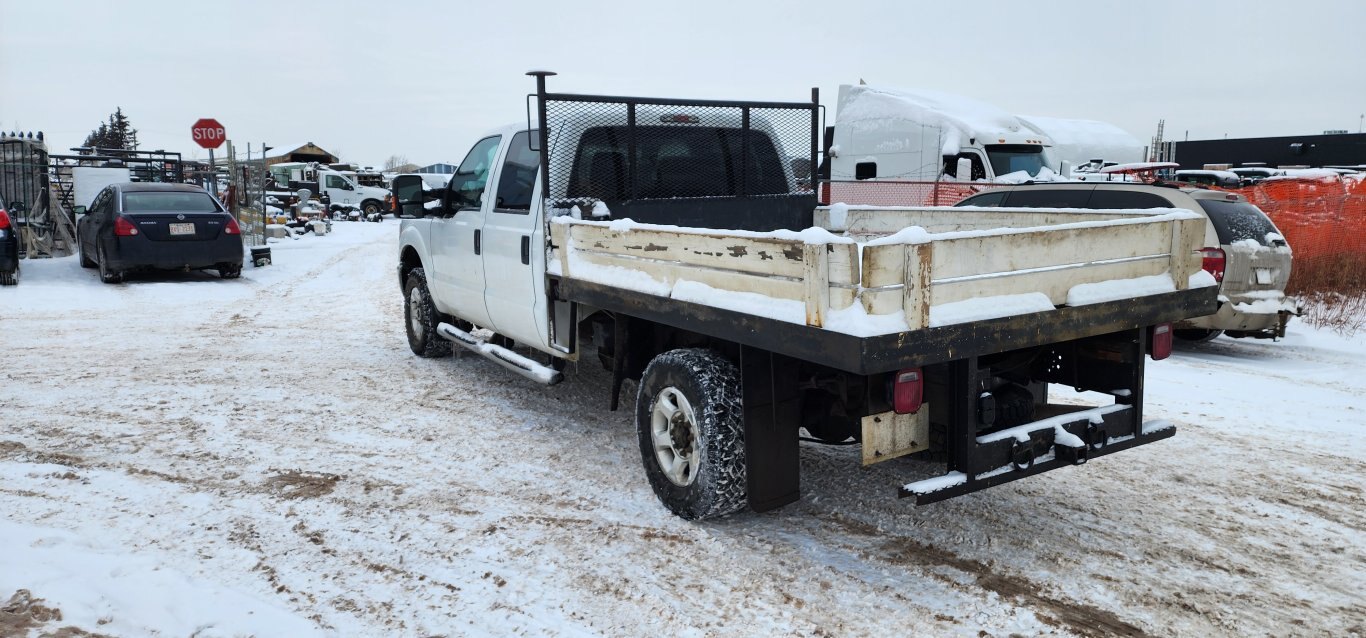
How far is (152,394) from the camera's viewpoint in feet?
22.8

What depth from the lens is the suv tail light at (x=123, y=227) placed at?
12609mm

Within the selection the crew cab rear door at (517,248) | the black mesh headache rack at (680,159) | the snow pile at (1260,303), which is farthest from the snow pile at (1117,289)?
the snow pile at (1260,303)

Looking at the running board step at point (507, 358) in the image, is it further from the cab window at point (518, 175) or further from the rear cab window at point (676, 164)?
the rear cab window at point (676, 164)

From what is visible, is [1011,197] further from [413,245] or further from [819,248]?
[819,248]

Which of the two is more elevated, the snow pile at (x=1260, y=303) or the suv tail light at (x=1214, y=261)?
the suv tail light at (x=1214, y=261)

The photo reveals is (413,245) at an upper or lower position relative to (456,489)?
upper

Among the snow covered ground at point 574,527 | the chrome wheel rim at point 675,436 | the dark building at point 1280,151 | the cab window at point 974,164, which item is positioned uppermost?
the dark building at point 1280,151

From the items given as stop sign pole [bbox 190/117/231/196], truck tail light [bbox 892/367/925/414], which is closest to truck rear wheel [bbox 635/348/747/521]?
truck tail light [bbox 892/367/925/414]

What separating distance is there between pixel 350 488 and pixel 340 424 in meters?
1.42

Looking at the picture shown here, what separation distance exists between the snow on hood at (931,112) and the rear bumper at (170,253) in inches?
440

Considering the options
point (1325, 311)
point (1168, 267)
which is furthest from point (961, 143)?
point (1168, 267)

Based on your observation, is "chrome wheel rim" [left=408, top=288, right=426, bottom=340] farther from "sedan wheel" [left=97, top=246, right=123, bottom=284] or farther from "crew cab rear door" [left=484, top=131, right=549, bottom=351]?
"sedan wheel" [left=97, top=246, right=123, bottom=284]

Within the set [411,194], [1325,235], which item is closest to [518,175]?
[411,194]

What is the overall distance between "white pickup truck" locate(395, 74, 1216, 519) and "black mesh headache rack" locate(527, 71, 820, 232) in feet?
0.05
